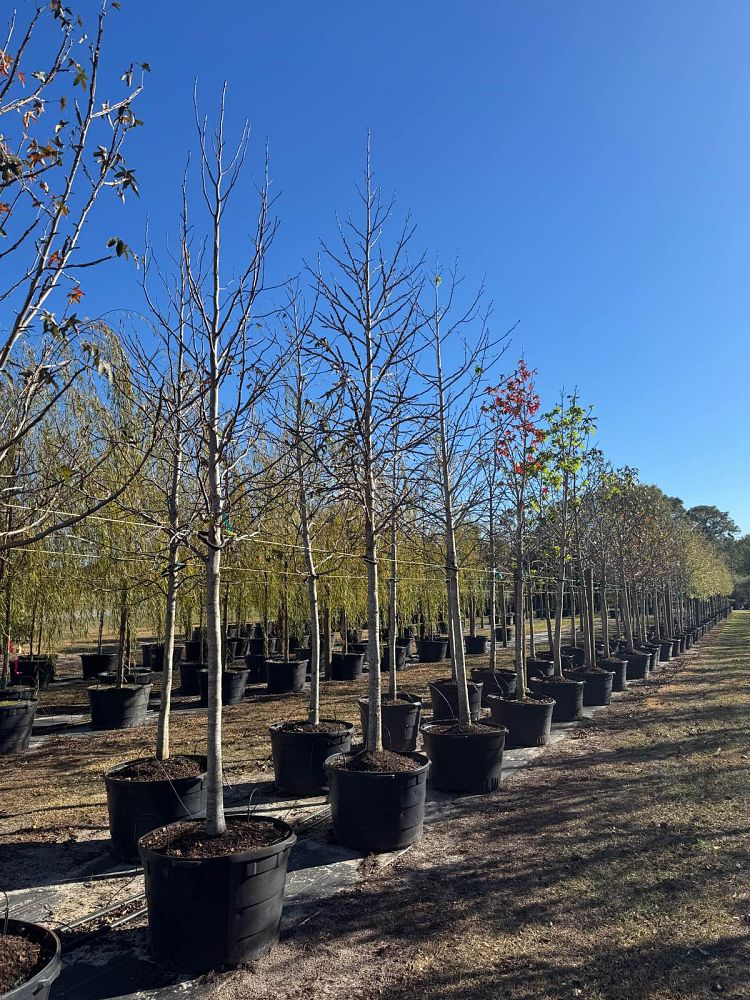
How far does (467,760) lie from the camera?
236 inches

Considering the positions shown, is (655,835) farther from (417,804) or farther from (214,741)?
(214,741)

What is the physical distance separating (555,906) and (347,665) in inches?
421

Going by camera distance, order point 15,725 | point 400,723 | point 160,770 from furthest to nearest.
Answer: point 15,725, point 400,723, point 160,770

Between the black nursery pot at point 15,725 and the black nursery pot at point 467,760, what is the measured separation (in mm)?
4760

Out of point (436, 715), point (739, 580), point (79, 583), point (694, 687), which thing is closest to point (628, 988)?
point (436, 715)

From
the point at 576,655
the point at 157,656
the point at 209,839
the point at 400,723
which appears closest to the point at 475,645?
the point at 576,655

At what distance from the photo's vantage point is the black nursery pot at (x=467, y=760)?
5.99 metres

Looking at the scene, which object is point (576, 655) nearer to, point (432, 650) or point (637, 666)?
point (637, 666)

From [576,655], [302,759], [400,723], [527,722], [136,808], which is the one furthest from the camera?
[576,655]

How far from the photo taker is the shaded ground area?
3.05 metres

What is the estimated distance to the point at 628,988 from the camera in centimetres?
298

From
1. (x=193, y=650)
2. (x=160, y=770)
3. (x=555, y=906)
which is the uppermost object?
(x=193, y=650)

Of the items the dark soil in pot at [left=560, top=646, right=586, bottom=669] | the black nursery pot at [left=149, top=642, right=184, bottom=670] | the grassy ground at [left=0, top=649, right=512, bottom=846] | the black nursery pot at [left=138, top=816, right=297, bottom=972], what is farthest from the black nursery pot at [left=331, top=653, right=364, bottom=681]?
the black nursery pot at [left=138, top=816, right=297, bottom=972]

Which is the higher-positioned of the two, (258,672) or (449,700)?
(449,700)
